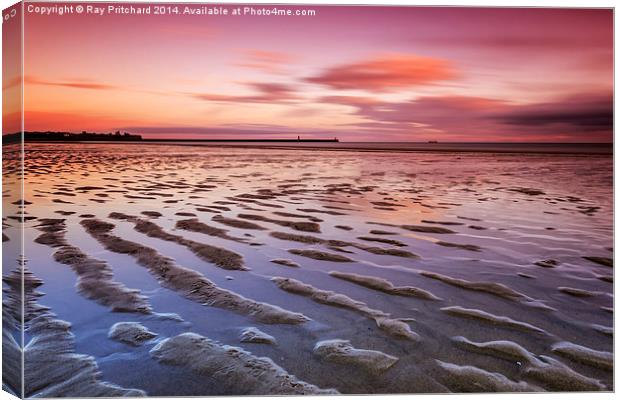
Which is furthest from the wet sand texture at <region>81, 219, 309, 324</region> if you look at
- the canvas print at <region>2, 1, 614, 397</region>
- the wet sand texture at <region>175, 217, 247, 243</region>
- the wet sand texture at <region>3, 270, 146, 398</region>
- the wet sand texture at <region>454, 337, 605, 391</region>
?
the wet sand texture at <region>454, 337, 605, 391</region>

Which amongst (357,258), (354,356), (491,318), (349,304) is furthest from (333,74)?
(354,356)

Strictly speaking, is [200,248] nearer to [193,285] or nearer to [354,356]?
[193,285]

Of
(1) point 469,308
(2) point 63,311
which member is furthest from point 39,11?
(1) point 469,308

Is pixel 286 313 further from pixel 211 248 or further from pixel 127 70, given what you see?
pixel 127 70

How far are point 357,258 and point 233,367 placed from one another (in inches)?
56.3

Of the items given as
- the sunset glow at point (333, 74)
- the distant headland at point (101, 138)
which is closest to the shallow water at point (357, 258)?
the distant headland at point (101, 138)

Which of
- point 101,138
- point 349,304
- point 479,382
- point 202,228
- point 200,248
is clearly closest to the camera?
point 479,382

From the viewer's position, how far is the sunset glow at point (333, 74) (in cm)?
325

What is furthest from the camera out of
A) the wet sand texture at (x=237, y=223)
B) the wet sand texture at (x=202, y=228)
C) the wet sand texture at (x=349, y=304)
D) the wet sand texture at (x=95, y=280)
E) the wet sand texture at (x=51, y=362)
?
the wet sand texture at (x=237, y=223)

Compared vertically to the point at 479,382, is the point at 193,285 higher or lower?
higher

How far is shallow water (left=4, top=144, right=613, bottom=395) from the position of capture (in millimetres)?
2578

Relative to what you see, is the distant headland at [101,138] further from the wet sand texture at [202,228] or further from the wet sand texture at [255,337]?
the wet sand texture at [255,337]

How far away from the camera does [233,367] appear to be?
2.50m

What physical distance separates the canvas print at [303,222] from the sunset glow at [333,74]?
2 cm
